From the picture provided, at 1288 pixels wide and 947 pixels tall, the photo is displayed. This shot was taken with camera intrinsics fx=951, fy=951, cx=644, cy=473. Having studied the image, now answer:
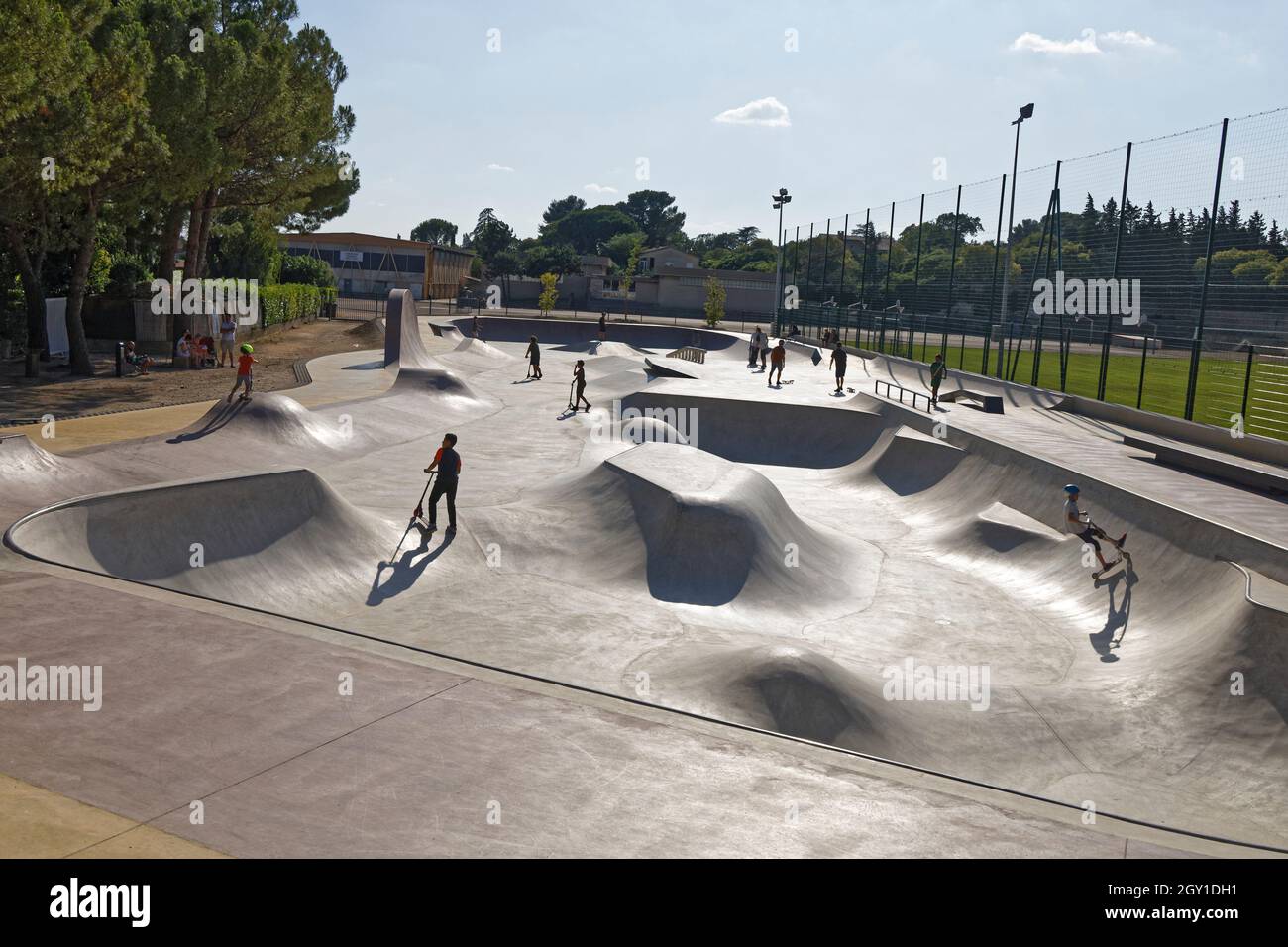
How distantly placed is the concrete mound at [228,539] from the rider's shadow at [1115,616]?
8.68 m

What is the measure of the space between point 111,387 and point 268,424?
26.2ft

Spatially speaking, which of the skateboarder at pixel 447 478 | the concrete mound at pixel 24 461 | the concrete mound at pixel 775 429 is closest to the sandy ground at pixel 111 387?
the concrete mound at pixel 24 461

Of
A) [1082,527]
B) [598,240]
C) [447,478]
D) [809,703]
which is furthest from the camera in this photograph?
[598,240]

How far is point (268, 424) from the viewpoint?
1753 cm

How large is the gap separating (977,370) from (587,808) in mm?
34758

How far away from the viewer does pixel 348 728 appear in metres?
6.00

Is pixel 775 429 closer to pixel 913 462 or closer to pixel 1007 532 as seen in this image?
pixel 913 462

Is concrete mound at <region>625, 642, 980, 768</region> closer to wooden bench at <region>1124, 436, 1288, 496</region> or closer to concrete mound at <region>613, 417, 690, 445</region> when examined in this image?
wooden bench at <region>1124, 436, 1288, 496</region>

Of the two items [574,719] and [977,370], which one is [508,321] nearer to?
[977,370]

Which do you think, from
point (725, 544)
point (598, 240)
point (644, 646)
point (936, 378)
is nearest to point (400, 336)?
point (936, 378)

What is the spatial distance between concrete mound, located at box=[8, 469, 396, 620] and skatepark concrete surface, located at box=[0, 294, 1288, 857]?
0.14ft

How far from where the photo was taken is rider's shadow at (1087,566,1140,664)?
36.0 ft

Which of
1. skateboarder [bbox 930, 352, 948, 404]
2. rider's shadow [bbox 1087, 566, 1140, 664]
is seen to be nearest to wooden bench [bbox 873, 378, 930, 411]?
skateboarder [bbox 930, 352, 948, 404]
